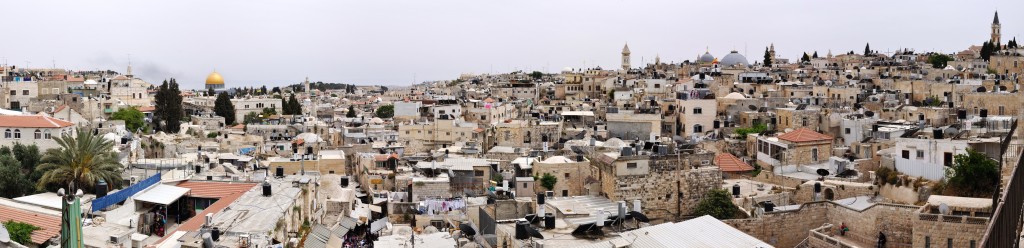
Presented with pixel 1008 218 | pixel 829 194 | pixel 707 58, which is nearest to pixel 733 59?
pixel 707 58

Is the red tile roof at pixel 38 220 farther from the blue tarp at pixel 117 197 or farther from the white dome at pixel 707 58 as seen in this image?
the white dome at pixel 707 58

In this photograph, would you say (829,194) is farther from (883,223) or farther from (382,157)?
(382,157)

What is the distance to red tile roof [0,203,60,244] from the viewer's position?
69.5 feet

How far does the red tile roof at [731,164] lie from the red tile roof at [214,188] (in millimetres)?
15597

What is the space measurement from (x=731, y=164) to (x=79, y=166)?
20.5 meters

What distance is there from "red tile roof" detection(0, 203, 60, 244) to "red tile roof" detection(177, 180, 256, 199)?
2908 millimetres

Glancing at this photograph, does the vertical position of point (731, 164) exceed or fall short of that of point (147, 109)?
it falls short

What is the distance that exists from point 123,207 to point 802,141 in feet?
68.1

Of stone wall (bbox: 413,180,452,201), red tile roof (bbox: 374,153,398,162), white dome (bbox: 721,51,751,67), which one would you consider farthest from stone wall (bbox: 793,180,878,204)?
white dome (bbox: 721,51,751,67)

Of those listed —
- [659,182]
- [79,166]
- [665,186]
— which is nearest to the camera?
[659,182]

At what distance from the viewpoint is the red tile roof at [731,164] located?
1255 inches

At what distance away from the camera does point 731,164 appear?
3247 centimetres

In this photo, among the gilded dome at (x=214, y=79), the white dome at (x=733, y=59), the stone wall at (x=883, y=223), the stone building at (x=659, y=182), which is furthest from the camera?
the gilded dome at (x=214, y=79)

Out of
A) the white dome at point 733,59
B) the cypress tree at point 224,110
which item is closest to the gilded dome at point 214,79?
the cypress tree at point 224,110
